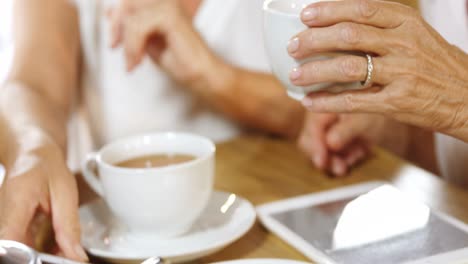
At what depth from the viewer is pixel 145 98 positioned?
1629 millimetres

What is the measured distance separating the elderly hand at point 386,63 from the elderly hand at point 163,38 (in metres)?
0.45

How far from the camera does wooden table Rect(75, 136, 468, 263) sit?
0.93 meters

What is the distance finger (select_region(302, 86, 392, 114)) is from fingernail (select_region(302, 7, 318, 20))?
0.36 ft

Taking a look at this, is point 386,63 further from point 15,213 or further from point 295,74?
point 15,213

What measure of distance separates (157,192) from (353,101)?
0.24m

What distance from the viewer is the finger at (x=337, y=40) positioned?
78 cm

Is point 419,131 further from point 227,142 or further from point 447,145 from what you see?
point 227,142

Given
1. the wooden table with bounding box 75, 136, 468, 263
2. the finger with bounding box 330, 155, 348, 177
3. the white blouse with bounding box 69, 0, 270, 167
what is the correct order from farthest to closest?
the white blouse with bounding box 69, 0, 270, 167 → the finger with bounding box 330, 155, 348, 177 → the wooden table with bounding box 75, 136, 468, 263

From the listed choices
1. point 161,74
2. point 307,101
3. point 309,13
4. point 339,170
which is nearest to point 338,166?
point 339,170

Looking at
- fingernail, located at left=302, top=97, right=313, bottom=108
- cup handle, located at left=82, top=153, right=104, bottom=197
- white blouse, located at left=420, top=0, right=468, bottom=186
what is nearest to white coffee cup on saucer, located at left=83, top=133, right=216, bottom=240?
cup handle, located at left=82, top=153, right=104, bottom=197

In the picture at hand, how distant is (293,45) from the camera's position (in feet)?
2.58

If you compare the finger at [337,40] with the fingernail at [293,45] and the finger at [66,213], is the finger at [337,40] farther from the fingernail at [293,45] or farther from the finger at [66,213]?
the finger at [66,213]

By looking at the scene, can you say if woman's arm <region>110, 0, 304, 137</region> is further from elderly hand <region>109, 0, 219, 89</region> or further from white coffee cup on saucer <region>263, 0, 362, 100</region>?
white coffee cup on saucer <region>263, 0, 362, 100</region>

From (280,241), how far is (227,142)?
0.40 m
